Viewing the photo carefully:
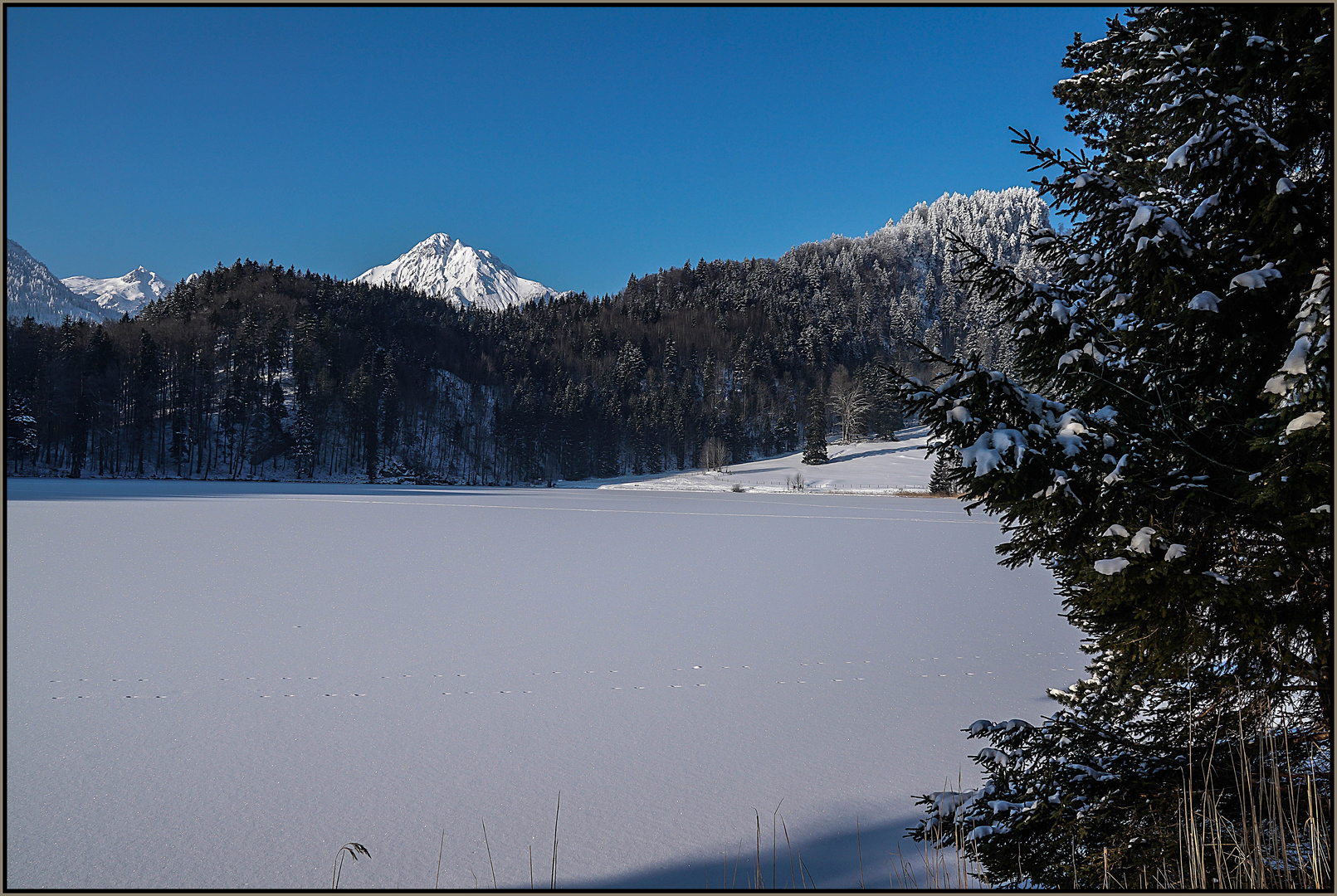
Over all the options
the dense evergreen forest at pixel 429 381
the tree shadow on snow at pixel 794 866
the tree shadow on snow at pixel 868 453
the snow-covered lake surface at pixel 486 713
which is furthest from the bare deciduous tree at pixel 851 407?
the tree shadow on snow at pixel 794 866

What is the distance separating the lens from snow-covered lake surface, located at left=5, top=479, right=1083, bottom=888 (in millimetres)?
3326

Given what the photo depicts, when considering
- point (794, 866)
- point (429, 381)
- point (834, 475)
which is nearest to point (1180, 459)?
point (794, 866)

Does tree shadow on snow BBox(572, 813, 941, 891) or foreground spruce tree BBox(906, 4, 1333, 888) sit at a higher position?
foreground spruce tree BBox(906, 4, 1333, 888)

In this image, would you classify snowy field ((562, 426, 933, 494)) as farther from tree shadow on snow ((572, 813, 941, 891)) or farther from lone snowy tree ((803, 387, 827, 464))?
tree shadow on snow ((572, 813, 941, 891))

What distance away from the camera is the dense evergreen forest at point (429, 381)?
61.2 m

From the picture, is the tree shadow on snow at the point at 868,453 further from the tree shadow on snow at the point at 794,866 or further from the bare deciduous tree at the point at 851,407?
the tree shadow on snow at the point at 794,866

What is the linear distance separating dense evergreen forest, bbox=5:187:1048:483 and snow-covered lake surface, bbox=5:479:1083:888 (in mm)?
34809

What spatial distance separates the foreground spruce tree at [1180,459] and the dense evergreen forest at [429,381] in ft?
127

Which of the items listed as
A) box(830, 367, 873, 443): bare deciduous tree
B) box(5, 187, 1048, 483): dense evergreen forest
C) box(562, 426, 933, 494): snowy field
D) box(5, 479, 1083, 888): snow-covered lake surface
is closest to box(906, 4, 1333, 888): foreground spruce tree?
box(5, 479, 1083, 888): snow-covered lake surface

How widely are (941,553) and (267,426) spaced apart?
70.2 metres

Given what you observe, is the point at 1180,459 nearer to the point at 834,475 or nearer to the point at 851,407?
the point at 834,475

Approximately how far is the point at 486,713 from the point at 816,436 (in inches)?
2082

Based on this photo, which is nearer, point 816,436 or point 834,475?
point 834,475

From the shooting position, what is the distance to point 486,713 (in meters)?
4.85
